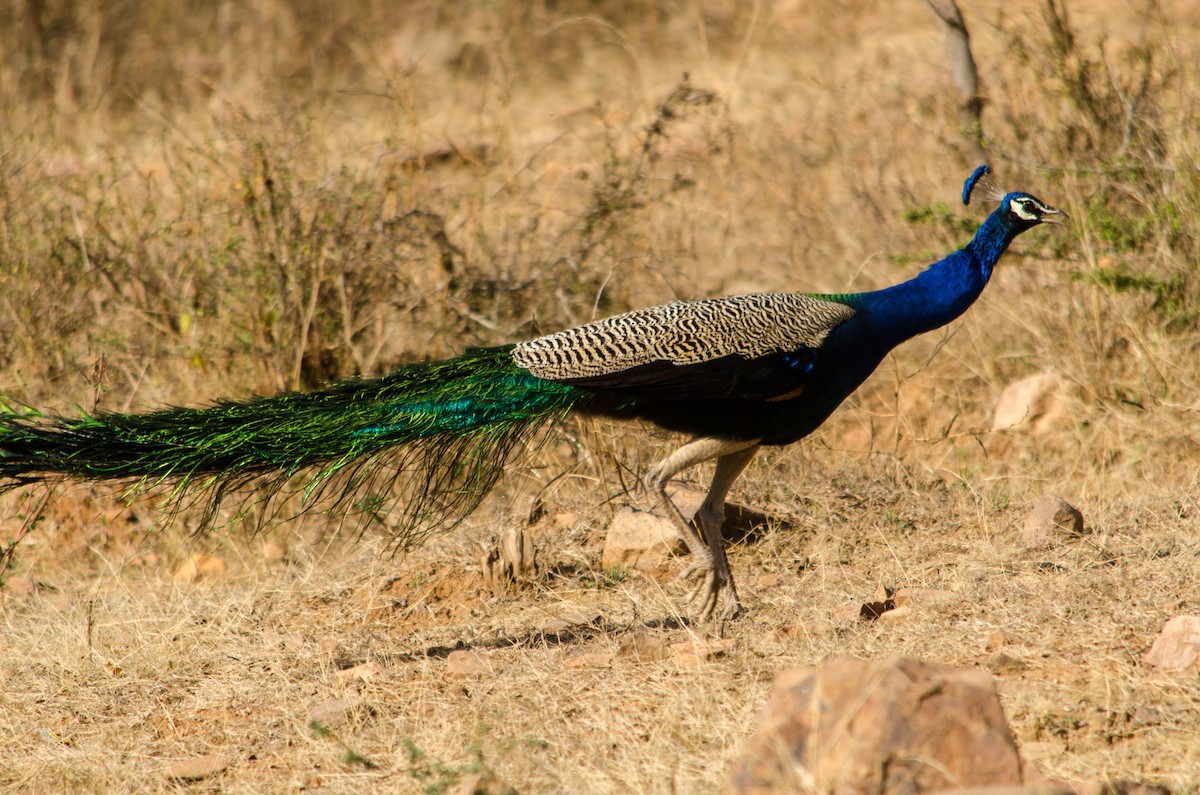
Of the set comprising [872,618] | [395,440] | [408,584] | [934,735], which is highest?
[934,735]

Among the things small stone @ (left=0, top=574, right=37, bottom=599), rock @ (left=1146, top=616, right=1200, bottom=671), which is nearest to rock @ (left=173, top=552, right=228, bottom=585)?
small stone @ (left=0, top=574, right=37, bottom=599)

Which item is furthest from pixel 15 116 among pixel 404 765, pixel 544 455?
pixel 404 765

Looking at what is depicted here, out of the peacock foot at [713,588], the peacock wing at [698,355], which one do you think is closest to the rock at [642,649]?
the peacock foot at [713,588]

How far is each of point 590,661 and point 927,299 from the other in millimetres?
1538

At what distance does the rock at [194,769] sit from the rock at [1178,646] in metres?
2.29

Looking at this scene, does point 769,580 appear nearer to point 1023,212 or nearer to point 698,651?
point 698,651

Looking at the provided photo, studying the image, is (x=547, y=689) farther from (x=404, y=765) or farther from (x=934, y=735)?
(x=934, y=735)

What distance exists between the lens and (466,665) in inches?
135

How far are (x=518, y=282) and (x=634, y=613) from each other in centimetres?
225

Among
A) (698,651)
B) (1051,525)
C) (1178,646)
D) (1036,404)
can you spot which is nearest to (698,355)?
(698,651)

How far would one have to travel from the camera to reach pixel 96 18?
9.10m

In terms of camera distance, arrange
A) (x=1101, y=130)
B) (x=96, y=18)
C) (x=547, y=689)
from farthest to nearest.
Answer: (x=96, y=18), (x=1101, y=130), (x=547, y=689)

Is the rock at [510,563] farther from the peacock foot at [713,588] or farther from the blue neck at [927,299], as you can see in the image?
the blue neck at [927,299]

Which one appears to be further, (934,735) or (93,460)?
(93,460)
